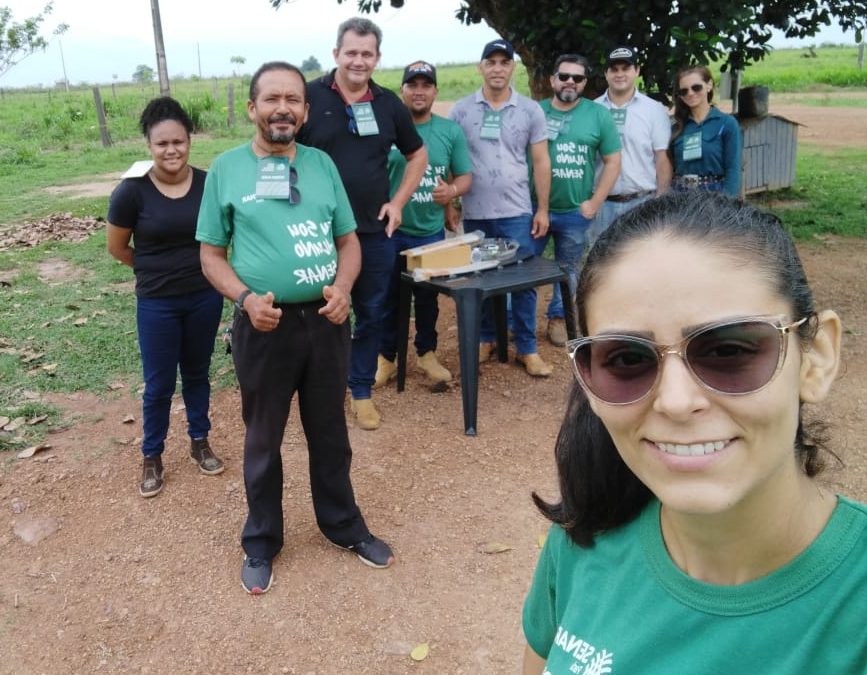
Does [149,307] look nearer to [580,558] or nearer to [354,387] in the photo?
[354,387]

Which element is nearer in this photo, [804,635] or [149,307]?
[804,635]

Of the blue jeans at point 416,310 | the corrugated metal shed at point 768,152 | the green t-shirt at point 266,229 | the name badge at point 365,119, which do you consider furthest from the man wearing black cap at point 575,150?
the corrugated metal shed at point 768,152

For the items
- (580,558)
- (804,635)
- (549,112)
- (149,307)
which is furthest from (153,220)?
(804,635)

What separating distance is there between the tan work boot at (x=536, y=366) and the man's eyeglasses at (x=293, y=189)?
8.78 feet

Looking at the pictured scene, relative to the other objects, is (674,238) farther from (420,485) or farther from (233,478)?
(233,478)

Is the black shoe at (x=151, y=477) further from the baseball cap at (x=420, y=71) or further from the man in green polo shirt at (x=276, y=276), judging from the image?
the baseball cap at (x=420, y=71)

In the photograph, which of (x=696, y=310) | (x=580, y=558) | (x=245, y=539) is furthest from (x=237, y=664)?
(x=696, y=310)

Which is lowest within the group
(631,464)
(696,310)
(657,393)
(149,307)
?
(149,307)

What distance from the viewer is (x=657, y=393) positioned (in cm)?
112

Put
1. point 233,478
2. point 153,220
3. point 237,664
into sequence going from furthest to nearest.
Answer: point 233,478, point 153,220, point 237,664

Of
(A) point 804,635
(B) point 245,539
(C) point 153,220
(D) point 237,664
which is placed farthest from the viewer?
(C) point 153,220

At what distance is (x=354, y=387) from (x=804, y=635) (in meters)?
3.89

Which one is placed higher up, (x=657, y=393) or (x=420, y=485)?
(x=657, y=393)

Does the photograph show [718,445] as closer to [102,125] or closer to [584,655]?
[584,655]
